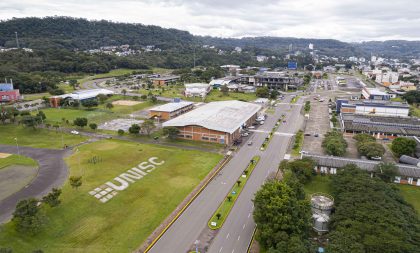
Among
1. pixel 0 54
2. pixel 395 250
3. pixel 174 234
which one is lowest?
pixel 174 234

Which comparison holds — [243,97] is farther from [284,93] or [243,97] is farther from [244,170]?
[244,170]

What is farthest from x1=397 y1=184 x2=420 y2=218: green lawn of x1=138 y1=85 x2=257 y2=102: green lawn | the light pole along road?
x1=138 y1=85 x2=257 y2=102: green lawn

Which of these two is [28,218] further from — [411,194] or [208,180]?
[411,194]


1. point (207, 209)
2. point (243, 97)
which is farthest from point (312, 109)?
point (207, 209)

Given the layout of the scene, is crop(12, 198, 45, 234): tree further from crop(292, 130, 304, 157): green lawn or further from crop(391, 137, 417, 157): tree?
crop(391, 137, 417, 157): tree

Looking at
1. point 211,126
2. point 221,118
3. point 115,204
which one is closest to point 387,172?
point 211,126
